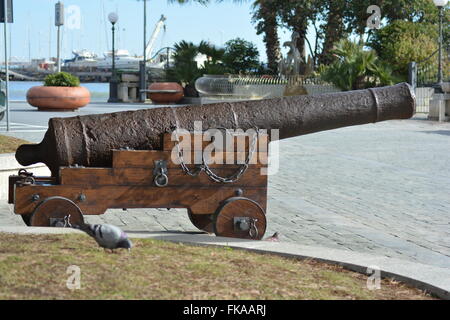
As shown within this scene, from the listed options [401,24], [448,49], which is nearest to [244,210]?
[448,49]

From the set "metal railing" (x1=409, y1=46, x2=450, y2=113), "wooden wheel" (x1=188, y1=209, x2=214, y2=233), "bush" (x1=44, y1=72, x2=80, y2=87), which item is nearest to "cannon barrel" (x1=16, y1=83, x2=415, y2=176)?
"wooden wheel" (x1=188, y1=209, x2=214, y2=233)

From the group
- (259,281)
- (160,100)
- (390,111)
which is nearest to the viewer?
(259,281)

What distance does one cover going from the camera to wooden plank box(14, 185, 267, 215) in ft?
20.9

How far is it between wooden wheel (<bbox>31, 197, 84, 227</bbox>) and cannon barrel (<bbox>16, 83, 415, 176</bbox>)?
1.06 ft

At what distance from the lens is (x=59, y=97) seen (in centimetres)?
2528

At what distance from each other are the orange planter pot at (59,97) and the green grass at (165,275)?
19956mm

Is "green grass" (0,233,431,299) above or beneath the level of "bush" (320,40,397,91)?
beneath

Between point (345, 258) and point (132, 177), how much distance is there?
188cm

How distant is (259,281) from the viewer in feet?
15.3

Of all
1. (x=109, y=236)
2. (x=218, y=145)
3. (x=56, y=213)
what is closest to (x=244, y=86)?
(x=218, y=145)

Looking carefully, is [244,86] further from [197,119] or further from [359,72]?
[197,119]

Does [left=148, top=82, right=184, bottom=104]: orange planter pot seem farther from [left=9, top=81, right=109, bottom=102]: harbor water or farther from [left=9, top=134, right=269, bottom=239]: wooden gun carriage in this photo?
[left=9, top=134, right=269, bottom=239]: wooden gun carriage
